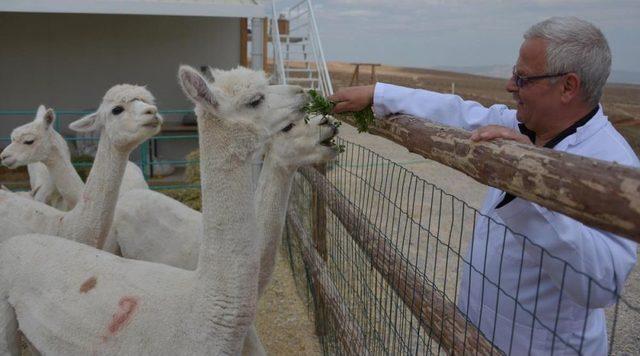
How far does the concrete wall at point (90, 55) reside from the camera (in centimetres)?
961

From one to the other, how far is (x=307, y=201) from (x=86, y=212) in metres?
2.61

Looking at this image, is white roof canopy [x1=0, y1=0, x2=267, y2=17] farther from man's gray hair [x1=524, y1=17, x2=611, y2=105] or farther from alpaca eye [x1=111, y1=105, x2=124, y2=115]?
man's gray hair [x1=524, y1=17, x2=611, y2=105]

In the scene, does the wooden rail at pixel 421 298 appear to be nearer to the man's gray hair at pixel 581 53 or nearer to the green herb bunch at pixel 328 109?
the green herb bunch at pixel 328 109

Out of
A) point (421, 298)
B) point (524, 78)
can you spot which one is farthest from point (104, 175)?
point (524, 78)

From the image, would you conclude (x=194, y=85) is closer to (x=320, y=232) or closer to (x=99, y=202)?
(x=99, y=202)

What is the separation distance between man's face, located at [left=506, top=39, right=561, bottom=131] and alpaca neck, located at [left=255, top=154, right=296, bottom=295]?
139cm

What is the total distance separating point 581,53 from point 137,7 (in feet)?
23.4

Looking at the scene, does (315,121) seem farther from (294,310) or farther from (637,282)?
(637,282)

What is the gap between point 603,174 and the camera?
1001 millimetres

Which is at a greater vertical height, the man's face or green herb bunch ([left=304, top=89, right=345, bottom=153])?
the man's face

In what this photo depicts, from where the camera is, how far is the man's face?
1.62m

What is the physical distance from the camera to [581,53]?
1561 millimetres

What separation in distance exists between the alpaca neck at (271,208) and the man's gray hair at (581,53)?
1532 millimetres

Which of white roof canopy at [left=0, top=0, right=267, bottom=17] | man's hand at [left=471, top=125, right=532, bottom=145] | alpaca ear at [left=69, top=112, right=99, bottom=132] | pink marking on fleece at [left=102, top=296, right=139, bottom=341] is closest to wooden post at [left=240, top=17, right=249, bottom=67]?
white roof canopy at [left=0, top=0, right=267, bottom=17]
